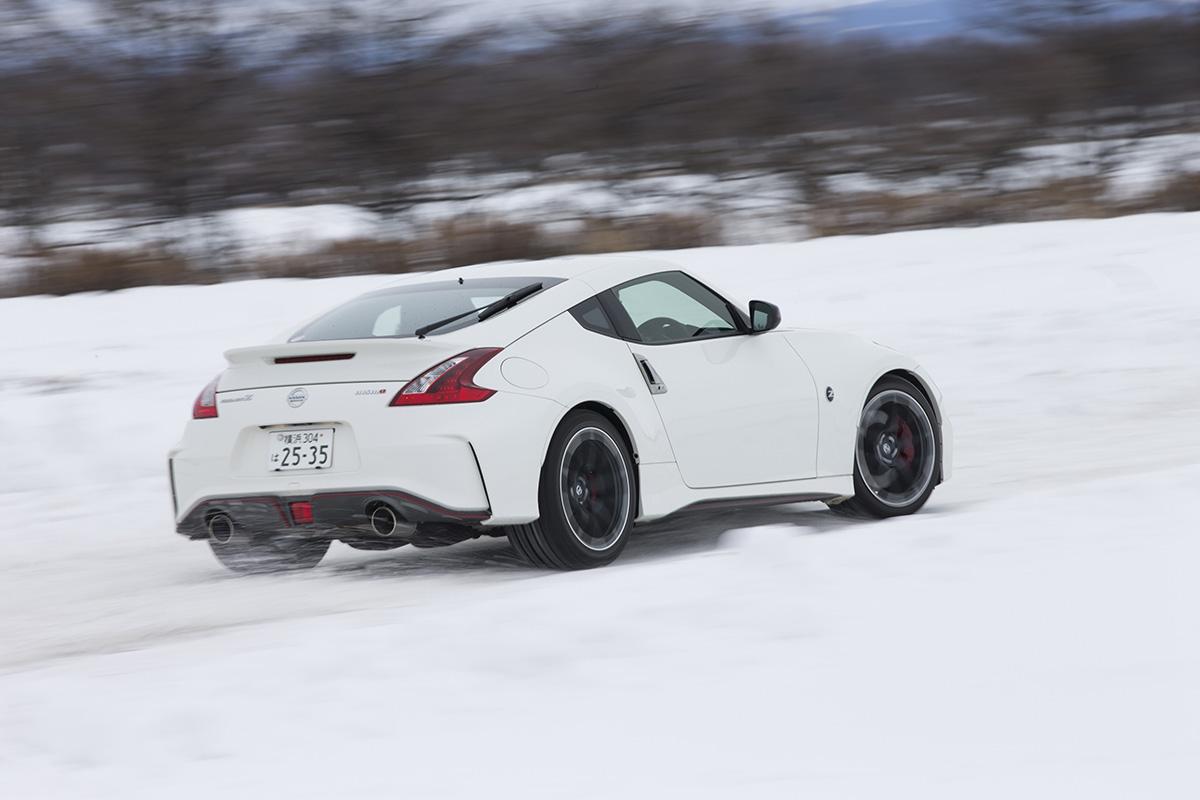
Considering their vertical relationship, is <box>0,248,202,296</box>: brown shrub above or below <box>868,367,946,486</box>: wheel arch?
above

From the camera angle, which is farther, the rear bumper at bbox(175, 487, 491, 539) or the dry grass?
the dry grass

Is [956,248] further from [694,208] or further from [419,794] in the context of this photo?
[419,794]

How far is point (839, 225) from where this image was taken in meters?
20.1

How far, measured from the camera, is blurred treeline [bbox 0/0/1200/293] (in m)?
18.4

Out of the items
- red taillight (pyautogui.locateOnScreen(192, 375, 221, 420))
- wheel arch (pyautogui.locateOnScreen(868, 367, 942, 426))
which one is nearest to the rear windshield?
red taillight (pyautogui.locateOnScreen(192, 375, 221, 420))

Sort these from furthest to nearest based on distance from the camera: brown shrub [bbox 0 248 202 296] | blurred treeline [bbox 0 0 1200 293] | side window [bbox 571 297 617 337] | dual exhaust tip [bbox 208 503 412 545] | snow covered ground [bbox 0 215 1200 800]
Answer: blurred treeline [bbox 0 0 1200 293] < brown shrub [bbox 0 248 202 296] < side window [bbox 571 297 617 337] < dual exhaust tip [bbox 208 503 412 545] < snow covered ground [bbox 0 215 1200 800]

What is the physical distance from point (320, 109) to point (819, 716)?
17.2 meters

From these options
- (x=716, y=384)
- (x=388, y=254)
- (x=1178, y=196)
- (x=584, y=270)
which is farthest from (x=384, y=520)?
(x=1178, y=196)

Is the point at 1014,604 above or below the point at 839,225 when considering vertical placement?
below

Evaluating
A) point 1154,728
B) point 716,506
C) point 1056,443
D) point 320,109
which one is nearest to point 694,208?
point 320,109

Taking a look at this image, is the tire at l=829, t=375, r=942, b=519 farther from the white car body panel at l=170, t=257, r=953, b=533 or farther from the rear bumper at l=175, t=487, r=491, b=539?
the rear bumper at l=175, t=487, r=491, b=539

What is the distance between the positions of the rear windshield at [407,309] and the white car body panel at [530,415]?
0.15 metres

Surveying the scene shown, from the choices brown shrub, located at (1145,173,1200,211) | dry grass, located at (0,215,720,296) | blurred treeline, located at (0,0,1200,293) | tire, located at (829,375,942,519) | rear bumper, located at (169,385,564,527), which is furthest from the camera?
brown shrub, located at (1145,173,1200,211)

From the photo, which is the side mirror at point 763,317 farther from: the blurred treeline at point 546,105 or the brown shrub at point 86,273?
the blurred treeline at point 546,105
